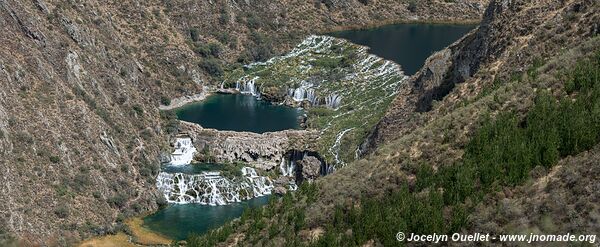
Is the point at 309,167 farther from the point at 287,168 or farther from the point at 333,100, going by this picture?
the point at 333,100

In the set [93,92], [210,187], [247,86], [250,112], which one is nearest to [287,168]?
[210,187]

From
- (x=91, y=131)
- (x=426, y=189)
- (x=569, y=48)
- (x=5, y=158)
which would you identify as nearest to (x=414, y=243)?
(x=426, y=189)

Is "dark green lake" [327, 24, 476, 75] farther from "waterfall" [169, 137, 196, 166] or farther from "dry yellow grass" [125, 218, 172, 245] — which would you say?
"dry yellow grass" [125, 218, 172, 245]

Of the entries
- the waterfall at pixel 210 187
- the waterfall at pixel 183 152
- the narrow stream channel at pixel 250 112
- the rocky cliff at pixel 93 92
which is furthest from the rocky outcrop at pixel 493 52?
the rocky cliff at pixel 93 92

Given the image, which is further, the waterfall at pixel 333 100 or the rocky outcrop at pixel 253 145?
the waterfall at pixel 333 100

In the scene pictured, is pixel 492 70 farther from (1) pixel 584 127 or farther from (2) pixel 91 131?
(2) pixel 91 131

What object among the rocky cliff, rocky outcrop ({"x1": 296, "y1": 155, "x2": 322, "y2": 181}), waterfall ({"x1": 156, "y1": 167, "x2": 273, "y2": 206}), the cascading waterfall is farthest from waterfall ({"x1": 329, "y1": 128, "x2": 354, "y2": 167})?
the cascading waterfall

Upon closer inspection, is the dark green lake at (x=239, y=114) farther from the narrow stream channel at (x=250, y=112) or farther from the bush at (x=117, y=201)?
the bush at (x=117, y=201)

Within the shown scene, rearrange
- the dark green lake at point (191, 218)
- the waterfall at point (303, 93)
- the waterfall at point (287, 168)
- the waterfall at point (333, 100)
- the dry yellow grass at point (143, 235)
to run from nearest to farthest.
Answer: the dry yellow grass at point (143, 235) → the dark green lake at point (191, 218) → the waterfall at point (287, 168) → the waterfall at point (333, 100) → the waterfall at point (303, 93)
